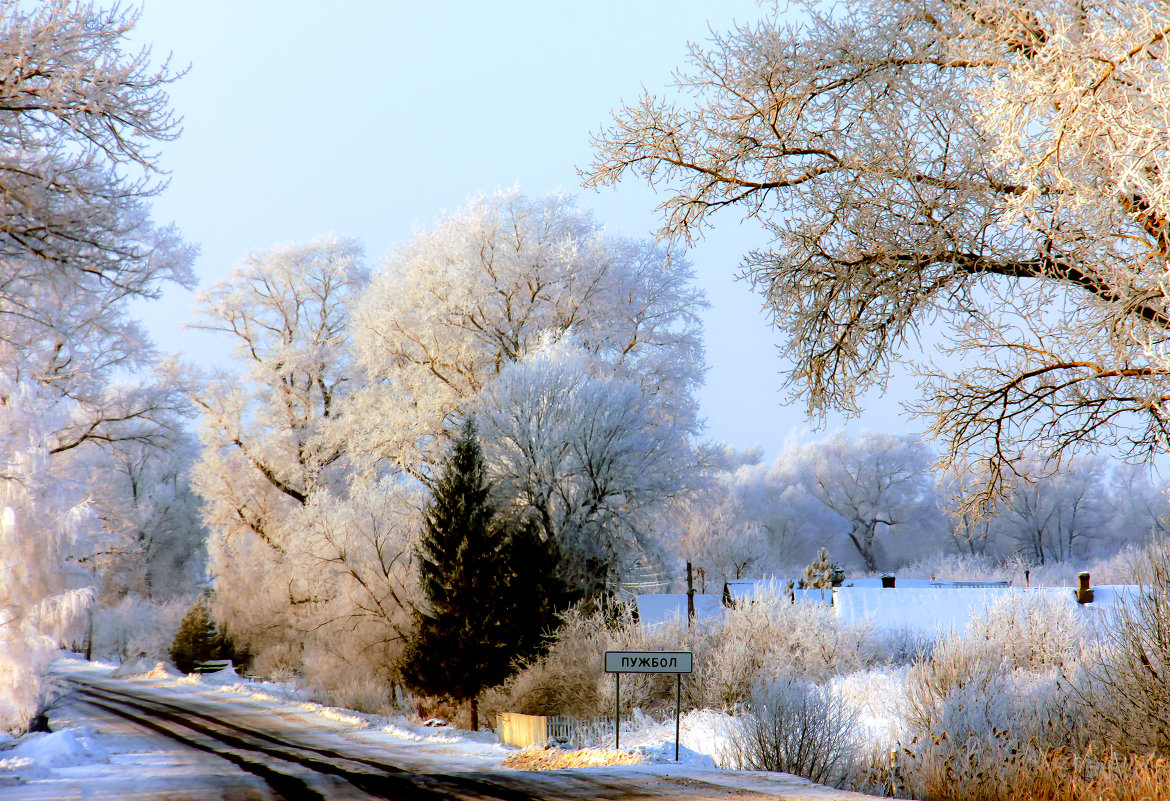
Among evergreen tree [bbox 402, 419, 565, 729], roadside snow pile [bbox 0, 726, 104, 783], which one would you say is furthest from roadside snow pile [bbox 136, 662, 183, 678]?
roadside snow pile [bbox 0, 726, 104, 783]

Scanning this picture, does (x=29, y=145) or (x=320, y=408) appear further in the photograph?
(x=320, y=408)

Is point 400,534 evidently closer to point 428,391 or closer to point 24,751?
point 428,391

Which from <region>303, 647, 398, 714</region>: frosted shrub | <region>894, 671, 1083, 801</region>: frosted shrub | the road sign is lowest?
<region>303, 647, 398, 714</region>: frosted shrub

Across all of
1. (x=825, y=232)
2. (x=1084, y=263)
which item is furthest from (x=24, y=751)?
(x=1084, y=263)

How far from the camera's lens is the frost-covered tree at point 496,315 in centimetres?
2644

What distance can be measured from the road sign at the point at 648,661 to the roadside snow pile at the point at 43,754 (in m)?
8.58

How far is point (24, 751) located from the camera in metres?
14.8

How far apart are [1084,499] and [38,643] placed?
2290 inches

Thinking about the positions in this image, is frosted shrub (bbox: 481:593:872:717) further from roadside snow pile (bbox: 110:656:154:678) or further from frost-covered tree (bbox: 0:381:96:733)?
roadside snow pile (bbox: 110:656:154:678)

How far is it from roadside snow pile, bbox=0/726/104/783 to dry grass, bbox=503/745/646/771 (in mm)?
6898

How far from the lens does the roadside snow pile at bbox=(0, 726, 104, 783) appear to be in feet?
44.1

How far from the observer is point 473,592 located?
2092 centimetres

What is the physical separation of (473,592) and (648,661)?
11.1 metres

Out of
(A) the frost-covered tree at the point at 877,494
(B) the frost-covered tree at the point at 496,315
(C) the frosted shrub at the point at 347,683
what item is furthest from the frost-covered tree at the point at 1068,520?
(C) the frosted shrub at the point at 347,683
